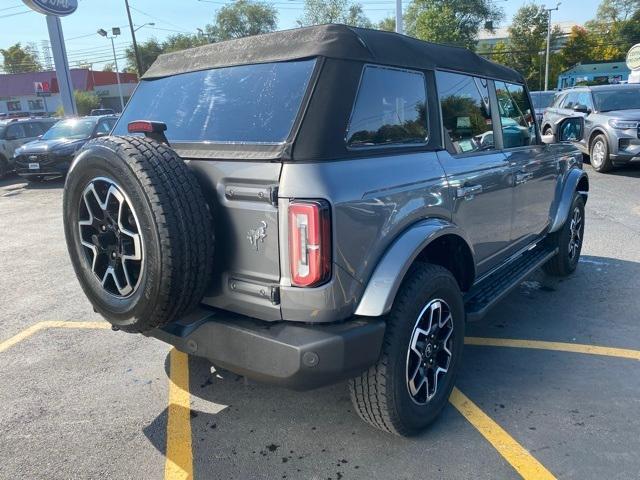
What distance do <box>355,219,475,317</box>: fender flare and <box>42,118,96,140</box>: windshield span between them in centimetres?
1239

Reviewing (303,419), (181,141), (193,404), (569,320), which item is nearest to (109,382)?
(193,404)

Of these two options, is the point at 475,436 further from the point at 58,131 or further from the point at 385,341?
the point at 58,131

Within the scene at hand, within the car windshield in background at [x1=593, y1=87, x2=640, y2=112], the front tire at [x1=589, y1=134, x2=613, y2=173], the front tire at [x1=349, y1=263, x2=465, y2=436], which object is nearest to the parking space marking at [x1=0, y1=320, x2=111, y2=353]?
the front tire at [x1=349, y1=263, x2=465, y2=436]

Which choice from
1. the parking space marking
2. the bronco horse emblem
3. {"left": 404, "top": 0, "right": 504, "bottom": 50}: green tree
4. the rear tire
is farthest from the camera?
{"left": 404, "top": 0, "right": 504, "bottom": 50}: green tree

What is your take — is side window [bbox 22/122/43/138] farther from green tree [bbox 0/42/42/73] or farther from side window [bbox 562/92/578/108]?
green tree [bbox 0/42/42/73]

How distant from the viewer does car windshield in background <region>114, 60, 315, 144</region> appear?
2434 mm

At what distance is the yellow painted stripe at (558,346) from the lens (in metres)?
3.51

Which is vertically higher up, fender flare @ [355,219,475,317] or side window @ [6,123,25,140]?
fender flare @ [355,219,475,317]

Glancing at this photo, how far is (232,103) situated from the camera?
2699 millimetres

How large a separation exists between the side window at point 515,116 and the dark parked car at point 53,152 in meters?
10.4

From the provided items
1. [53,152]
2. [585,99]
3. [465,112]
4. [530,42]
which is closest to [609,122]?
[585,99]

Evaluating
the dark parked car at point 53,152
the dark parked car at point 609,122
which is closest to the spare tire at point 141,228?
the dark parked car at point 609,122

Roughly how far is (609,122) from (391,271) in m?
10.3

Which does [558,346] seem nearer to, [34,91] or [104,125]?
[104,125]
